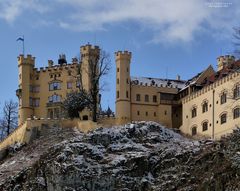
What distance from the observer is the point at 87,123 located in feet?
286

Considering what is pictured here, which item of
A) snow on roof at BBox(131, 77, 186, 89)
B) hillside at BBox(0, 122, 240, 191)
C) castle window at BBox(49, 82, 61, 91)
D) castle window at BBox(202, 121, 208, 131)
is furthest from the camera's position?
castle window at BBox(49, 82, 61, 91)

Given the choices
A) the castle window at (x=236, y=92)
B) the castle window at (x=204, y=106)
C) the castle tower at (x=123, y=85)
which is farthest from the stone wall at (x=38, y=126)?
the castle window at (x=236, y=92)

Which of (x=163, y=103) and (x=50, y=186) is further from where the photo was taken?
(x=163, y=103)

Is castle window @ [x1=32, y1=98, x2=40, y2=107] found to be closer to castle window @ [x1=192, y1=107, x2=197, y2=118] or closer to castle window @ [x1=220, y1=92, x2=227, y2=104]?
castle window @ [x1=192, y1=107, x2=197, y2=118]

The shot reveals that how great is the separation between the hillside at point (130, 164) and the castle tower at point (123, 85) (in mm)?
17257

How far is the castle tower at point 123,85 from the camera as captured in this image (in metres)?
93.9

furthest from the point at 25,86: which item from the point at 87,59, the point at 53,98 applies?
the point at 87,59

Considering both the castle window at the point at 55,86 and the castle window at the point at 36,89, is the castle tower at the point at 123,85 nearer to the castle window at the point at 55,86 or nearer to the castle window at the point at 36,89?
the castle window at the point at 55,86

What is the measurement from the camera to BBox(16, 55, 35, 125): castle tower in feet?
321

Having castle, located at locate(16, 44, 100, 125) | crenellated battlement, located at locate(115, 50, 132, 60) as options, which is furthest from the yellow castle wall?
castle, located at locate(16, 44, 100, 125)

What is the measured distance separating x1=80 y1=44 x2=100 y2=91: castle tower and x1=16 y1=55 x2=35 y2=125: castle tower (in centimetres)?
780

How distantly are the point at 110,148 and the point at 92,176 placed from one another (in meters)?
5.54

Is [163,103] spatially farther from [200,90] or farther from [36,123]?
[36,123]

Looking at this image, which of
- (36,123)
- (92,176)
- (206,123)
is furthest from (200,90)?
(92,176)
